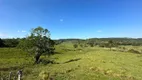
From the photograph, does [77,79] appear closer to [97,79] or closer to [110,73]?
[97,79]

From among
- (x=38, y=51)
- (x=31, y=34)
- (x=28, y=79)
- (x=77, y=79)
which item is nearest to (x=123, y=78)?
(x=77, y=79)

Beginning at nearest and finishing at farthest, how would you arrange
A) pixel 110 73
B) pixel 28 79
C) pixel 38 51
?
pixel 28 79 → pixel 110 73 → pixel 38 51

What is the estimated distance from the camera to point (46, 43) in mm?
44906

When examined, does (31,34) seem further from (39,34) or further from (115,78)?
(115,78)

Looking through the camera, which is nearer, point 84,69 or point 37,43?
point 84,69

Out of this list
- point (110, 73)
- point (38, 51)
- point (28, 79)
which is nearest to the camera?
point (28, 79)

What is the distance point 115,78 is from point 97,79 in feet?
9.10

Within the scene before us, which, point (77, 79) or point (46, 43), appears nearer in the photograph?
point (77, 79)

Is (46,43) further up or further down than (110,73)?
further up

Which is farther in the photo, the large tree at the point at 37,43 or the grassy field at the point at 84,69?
the large tree at the point at 37,43

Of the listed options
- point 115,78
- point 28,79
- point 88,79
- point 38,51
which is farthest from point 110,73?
point 38,51

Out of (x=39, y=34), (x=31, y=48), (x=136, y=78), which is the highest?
(x=39, y=34)

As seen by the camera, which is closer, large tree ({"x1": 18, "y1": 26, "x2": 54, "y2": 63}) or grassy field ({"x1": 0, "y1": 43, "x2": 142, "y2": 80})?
grassy field ({"x1": 0, "y1": 43, "x2": 142, "y2": 80})

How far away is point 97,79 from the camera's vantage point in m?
21.0
